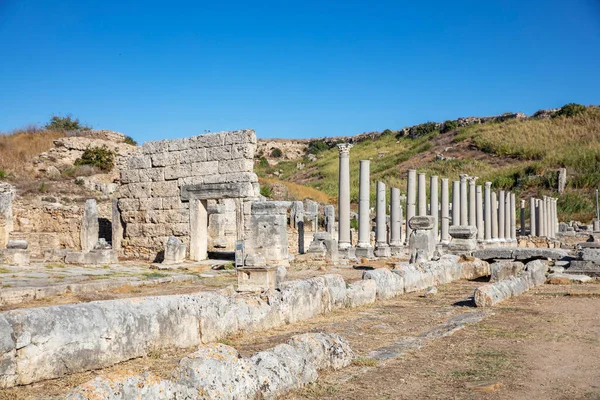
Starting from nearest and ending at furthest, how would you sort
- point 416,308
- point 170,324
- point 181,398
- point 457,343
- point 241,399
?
1. point 181,398
2. point 241,399
3. point 170,324
4. point 457,343
5. point 416,308

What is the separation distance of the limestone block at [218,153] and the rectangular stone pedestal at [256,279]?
26.0 feet

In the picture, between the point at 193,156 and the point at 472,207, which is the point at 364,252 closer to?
the point at 193,156

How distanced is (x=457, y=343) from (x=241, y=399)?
354 centimetres

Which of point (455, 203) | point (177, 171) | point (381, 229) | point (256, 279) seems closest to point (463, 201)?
point (455, 203)

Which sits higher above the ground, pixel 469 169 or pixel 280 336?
pixel 469 169

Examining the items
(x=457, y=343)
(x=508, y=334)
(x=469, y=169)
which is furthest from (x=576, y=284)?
(x=469, y=169)

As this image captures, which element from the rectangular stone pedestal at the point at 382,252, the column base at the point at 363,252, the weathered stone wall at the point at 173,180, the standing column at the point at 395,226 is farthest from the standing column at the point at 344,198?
the weathered stone wall at the point at 173,180

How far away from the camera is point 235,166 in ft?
58.3

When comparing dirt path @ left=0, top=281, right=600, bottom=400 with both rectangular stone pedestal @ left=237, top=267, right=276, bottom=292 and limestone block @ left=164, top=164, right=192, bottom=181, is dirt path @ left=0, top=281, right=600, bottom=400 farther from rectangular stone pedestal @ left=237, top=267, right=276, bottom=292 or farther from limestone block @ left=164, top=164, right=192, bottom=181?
limestone block @ left=164, top=164, right=192, bottom=181

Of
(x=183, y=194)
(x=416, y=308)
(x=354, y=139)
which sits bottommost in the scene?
(x=416, y=308)

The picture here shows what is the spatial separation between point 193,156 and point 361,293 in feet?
31.5

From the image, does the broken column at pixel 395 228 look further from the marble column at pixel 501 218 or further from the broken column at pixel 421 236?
the marble column at pixel 501 218

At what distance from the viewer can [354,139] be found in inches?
4026

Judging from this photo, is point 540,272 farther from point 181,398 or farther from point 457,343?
point 181,398
